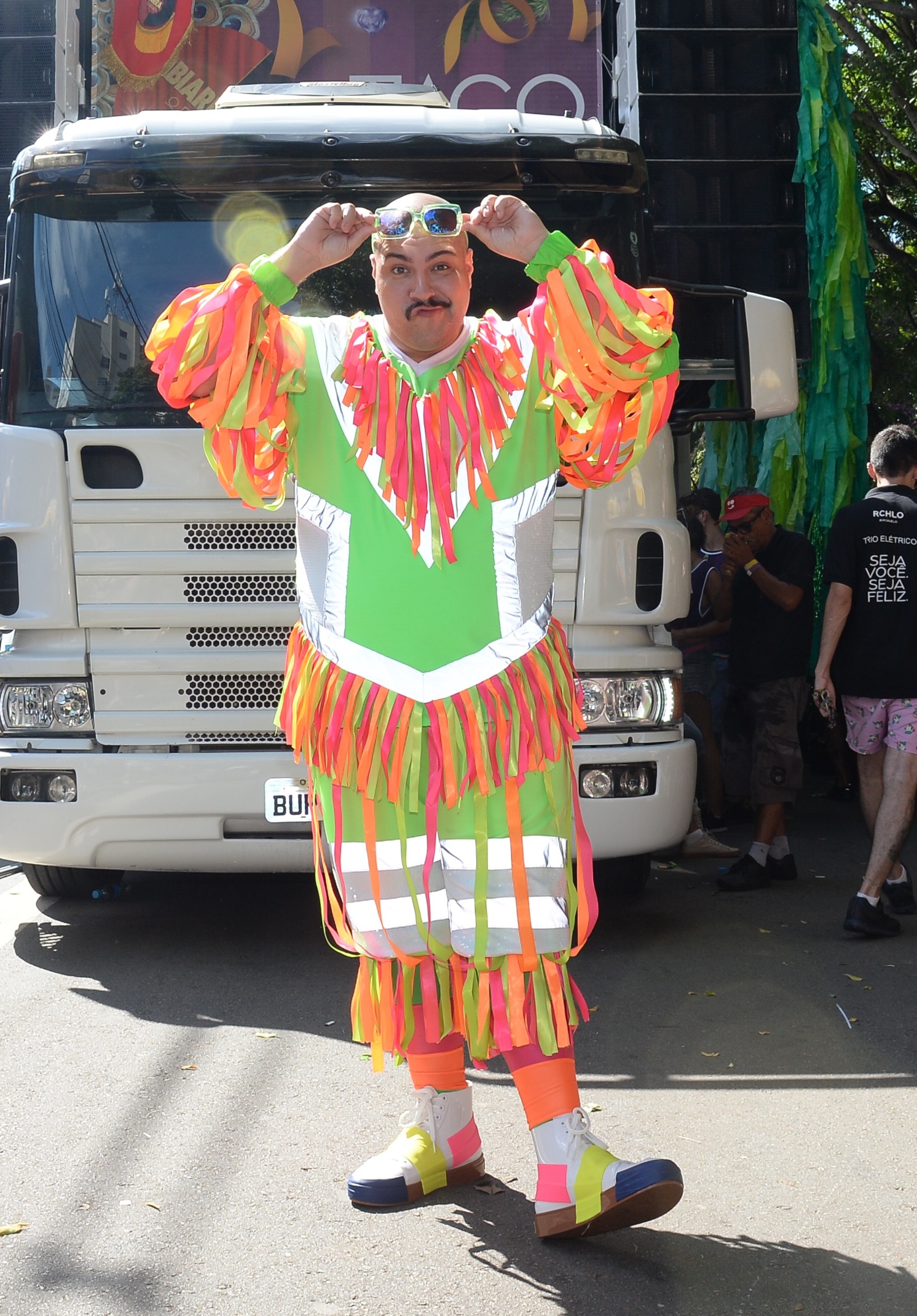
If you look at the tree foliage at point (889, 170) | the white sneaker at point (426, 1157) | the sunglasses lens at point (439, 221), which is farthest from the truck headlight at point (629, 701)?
the tree foliage at point (889, 170)

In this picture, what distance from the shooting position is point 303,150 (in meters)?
4.91

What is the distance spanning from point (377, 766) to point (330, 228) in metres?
1.03

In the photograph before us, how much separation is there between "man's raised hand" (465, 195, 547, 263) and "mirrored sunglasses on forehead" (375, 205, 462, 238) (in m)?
0.05

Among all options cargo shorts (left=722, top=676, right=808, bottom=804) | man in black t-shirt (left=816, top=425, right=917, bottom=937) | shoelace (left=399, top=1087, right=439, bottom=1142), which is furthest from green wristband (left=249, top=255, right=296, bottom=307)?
cargo shorts (left=722, top=676, right=808, bottom=804)

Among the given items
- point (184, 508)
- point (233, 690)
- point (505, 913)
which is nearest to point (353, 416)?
point (505, 913)

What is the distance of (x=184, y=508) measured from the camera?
16.0 feet

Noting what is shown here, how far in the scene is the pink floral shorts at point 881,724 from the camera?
5.50 metres

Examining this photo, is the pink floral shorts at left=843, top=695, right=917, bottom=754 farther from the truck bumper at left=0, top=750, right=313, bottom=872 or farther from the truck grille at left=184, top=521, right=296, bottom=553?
the truck grille at left=184, top=521, right=296, bottom=553

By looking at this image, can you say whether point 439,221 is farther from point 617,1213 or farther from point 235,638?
point 235,638

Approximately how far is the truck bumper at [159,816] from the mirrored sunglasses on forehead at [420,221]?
2.48 metres

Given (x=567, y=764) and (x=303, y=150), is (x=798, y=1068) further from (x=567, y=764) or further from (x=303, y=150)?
(x=303, y=150)

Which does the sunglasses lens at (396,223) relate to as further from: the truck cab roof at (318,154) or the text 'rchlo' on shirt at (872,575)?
the text 'rchlo' on shirt at (872,575)

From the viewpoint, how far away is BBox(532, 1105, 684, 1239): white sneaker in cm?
275

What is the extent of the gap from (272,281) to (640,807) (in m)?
2.77
